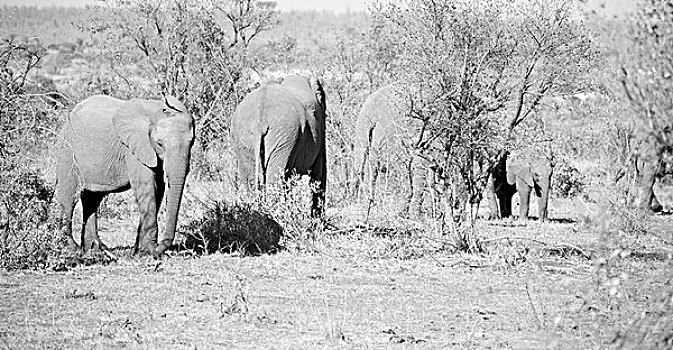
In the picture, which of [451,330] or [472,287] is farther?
[472,287]

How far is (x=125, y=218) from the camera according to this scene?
17422mm

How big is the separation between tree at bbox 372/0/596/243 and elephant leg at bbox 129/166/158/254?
340 centimetres

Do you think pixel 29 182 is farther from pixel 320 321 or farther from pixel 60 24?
pixel 60 24

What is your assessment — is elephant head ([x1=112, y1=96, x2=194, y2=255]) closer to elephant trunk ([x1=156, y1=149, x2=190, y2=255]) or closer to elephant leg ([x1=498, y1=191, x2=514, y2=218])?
elephant trunk ([x1=156, y1=149, x2=190, y2=255])

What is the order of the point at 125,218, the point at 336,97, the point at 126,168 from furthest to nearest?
the point at 336,97, the point at 125,218, the point at 126,168

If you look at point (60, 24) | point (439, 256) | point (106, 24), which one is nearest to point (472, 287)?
point (439, 256)

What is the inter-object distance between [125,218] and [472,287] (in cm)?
886

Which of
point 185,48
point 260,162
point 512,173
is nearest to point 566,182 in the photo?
point 512,173

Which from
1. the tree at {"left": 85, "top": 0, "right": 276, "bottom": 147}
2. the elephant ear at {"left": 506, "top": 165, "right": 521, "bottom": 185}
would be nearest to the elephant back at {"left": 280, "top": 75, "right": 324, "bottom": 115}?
the elephant ear at {"left": 506, "top": 165, "right": 521, "bottom": 185}

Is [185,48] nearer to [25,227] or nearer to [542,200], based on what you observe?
[542,200]

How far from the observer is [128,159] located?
12648mm

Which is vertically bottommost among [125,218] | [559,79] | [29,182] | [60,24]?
[125,218]

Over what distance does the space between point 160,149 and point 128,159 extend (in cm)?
59

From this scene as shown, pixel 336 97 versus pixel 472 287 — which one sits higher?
pixel 336 97
